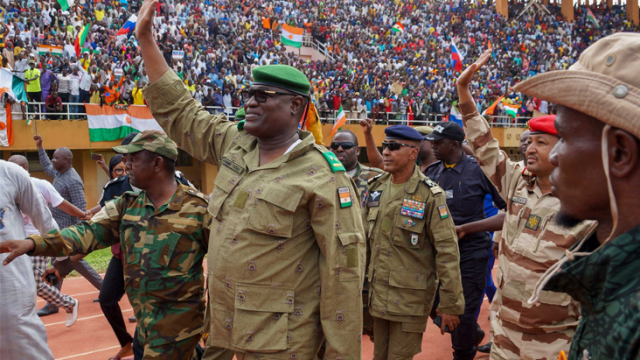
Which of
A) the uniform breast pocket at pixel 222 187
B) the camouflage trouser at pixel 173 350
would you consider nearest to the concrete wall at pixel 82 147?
the camouflage trouser at pixel 173 350

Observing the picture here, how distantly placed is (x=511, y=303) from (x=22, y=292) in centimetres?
304

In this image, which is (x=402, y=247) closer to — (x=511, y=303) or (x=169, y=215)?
(x=511, y=303)

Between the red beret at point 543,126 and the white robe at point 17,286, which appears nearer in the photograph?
the red beret at point 543,126

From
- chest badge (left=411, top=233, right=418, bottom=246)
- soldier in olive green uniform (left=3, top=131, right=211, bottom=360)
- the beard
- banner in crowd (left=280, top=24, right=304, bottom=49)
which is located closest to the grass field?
soldier in olive green uniform (left=3, top=131, right=211, bottom=360)

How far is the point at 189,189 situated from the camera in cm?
378

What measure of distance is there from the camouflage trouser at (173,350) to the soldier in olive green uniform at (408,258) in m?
1.42

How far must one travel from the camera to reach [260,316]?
2.55m

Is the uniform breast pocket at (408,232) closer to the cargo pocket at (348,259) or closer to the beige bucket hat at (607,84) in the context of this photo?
the cargo pocket at (348,259)

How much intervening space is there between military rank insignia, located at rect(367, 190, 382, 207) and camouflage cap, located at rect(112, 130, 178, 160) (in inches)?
65.5

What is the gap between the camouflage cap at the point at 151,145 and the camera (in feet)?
11.9

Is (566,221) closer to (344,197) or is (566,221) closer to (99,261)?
(344,197)

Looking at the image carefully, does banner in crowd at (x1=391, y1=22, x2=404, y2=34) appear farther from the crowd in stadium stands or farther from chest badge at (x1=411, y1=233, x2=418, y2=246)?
chest badge at (x1=411, y1=233, x2=418, y2=246)

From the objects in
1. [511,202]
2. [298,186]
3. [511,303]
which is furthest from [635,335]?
[511,202]

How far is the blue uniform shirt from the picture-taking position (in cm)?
527
